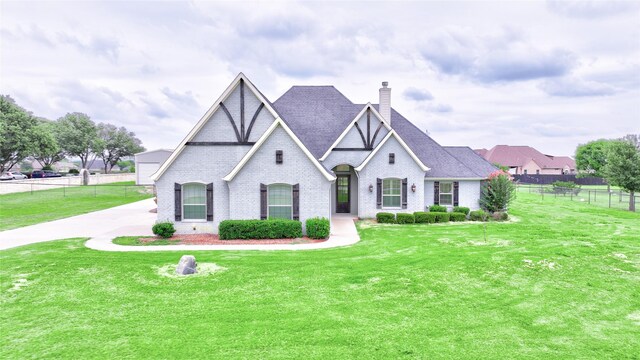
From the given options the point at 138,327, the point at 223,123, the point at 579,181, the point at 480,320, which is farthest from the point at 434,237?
the point at 579,181

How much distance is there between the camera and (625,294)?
30.5 ft

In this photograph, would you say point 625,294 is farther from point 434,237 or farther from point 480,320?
point 434,237

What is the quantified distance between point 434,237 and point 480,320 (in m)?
9.17

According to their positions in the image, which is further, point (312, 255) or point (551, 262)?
point (312, 255)

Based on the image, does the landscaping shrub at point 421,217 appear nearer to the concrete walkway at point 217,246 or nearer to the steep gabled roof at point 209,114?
the concrete walkway at point 217,246

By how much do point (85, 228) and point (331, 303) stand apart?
54.3 ft

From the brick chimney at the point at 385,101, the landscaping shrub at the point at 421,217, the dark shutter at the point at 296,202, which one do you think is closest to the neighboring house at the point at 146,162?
the brick chimney at the point at 385,101

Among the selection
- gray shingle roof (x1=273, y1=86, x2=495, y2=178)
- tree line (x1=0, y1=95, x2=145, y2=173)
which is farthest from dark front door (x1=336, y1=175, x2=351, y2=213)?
tree line (x1=0, y1=95, x2=145, y2=173)

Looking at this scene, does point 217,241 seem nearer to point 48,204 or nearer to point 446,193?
point 446,193

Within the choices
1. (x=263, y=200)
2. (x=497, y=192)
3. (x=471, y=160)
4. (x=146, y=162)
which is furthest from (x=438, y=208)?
(x=146, y=162)

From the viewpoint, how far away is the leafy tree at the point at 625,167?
26.2 metres

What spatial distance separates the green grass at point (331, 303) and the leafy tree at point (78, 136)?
2784 inches

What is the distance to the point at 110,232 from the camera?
57.5ft

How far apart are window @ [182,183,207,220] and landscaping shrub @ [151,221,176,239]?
1.09 metres
